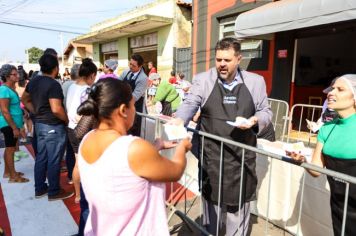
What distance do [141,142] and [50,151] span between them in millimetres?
2904

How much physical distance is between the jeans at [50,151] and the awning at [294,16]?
470 centimetres

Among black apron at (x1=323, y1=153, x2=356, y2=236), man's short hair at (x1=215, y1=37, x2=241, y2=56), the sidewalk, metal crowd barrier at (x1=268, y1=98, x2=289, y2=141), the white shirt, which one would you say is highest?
man's short hair at (x1=215, y1=37, x2=241, y2=56)

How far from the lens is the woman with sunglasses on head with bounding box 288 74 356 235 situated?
205 cm

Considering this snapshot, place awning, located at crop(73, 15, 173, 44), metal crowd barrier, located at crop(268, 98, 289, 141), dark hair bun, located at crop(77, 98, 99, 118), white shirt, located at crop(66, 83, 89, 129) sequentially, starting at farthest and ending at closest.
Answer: awning, located at crop(73, 15, 173, 44) < metal crowd barrier, located at crop(268, 98, 289, 141) < white shirt, located at crop(66, 83, 89, 129) < dark hair bun, located at crop(77, 98, 99, 118)

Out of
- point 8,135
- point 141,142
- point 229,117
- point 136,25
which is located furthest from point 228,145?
point 136,25

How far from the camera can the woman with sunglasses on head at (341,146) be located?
2049 millimetres

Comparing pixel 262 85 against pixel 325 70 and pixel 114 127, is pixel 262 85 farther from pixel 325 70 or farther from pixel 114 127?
pixel 325 70

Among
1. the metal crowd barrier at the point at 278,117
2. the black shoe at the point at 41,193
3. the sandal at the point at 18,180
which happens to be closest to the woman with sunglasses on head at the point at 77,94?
the black shoe at the point at 41,193

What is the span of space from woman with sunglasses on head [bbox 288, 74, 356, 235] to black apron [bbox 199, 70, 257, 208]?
1.84 ft

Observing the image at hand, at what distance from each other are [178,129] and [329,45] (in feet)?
32.4

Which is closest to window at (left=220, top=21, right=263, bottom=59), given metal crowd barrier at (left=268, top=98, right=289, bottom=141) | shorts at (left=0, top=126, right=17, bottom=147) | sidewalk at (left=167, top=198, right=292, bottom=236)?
metal crowd barrier at (left=268, top=98, right=289, bottom=141)

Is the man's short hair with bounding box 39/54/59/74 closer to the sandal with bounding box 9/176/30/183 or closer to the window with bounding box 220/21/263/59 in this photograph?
the sandal with bounding box 9/176/30/183

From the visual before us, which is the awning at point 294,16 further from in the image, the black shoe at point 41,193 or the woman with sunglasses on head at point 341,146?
the black shoe at point 41,193

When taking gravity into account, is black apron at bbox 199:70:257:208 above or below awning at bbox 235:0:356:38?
below
